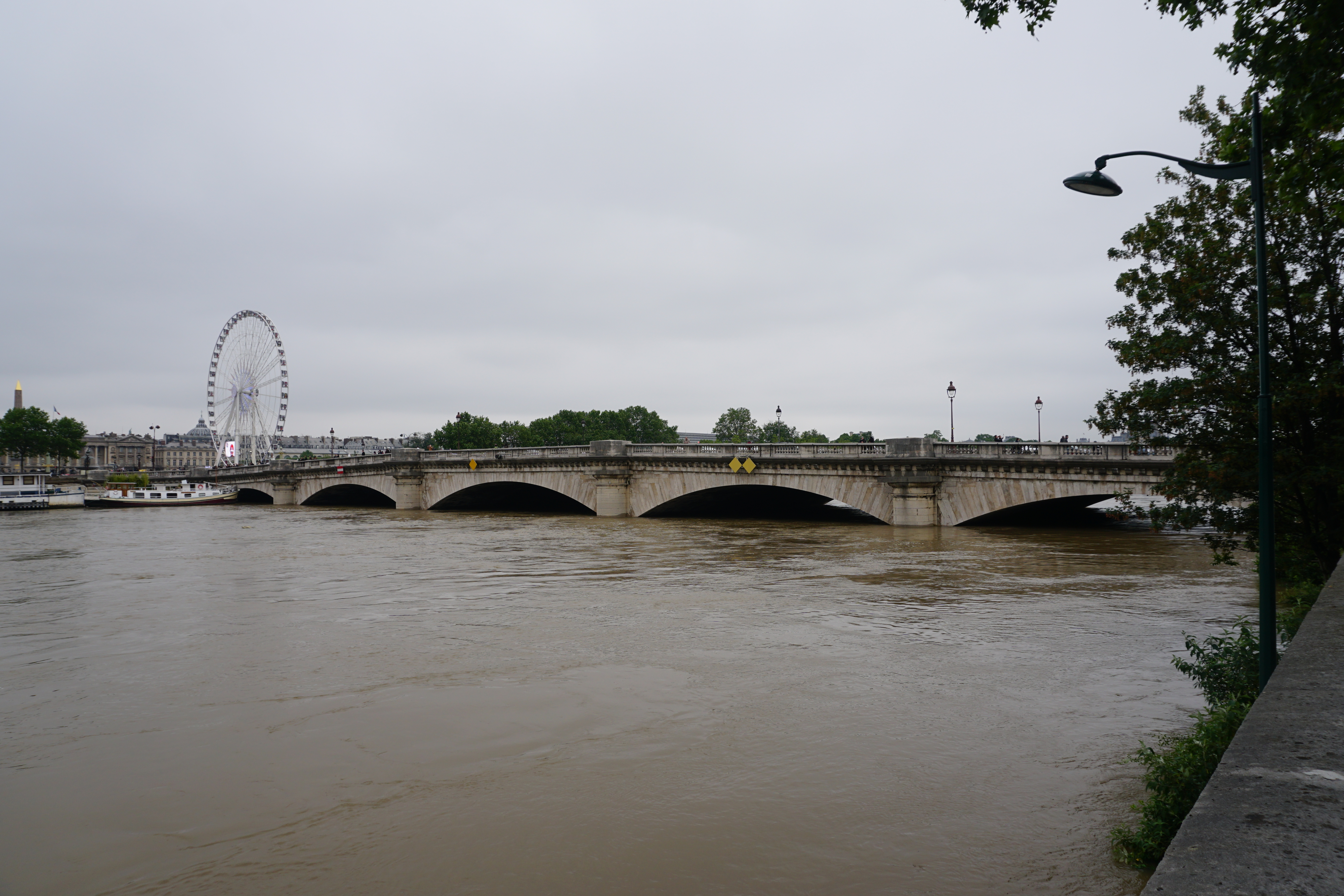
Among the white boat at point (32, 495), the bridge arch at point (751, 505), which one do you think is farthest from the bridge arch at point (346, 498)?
the bridge arch at point (751, 505)

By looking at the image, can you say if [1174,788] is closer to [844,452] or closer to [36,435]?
[844,452]

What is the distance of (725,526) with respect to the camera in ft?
129

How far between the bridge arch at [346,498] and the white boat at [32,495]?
65.7 ft

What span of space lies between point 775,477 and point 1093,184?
29.3m

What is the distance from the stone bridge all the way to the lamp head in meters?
11.4

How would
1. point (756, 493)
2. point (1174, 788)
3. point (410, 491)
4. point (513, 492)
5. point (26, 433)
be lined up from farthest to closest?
1. point (26, 433)
2. point (513, 492)
3. point (410, 491)
4. point (756, 493)
5. point (1174, 788)

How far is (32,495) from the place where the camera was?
6831 centimetres

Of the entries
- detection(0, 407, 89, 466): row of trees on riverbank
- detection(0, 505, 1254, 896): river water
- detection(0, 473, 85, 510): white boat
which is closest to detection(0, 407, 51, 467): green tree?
detection(0, 407, 89, 466): row of trees on riverbank

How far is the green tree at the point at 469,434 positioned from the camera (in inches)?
4592

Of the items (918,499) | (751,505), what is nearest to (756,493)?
(751,505)

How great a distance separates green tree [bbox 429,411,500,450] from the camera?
11662 cm

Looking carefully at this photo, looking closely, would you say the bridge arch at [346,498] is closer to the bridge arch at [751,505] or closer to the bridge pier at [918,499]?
the bridge arch at [751,505]

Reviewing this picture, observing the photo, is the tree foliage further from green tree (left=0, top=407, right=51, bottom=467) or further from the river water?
the river water

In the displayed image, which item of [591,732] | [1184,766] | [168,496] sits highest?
[1184,766]
